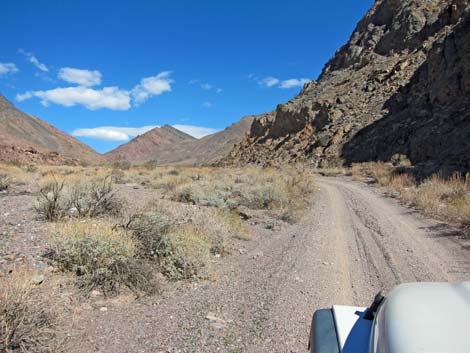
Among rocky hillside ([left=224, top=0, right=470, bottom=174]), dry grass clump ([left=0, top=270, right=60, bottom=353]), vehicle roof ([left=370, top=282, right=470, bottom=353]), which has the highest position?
rocky hillside ([left=224, top=0, right=470, bottom=174])

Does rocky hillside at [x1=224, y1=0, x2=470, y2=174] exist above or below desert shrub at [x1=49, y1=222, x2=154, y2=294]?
above

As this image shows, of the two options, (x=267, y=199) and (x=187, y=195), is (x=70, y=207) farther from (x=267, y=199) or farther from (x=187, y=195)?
(x=267, y=199)

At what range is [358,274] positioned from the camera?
5371mm

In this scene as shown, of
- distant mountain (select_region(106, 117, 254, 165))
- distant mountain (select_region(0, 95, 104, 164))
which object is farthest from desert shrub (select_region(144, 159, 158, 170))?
distant mountain (select_region(106, 117, 254, 165))

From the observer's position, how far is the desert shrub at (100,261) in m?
4.42

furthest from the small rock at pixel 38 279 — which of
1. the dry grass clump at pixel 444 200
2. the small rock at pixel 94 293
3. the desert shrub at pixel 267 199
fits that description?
the dry grass clump at pixel 444 200

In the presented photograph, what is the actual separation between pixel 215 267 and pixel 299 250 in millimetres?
1807

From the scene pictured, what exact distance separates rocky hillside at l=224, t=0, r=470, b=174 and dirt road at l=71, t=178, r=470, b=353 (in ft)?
39.0

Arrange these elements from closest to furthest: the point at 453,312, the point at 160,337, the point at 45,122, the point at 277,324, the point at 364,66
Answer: the point at 453,312, the point at 160,337, the point at 277,324, the point at 364,66, the point at 45,122

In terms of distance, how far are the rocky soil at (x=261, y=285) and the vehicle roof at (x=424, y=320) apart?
183 centimetres

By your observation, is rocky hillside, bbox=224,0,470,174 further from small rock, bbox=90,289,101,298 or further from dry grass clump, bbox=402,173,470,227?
small rock, bbox=90,289,101,298

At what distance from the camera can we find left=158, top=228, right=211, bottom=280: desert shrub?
5089 mm

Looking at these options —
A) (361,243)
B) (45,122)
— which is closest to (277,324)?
(361,243)

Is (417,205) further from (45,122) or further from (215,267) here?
(45,122)
